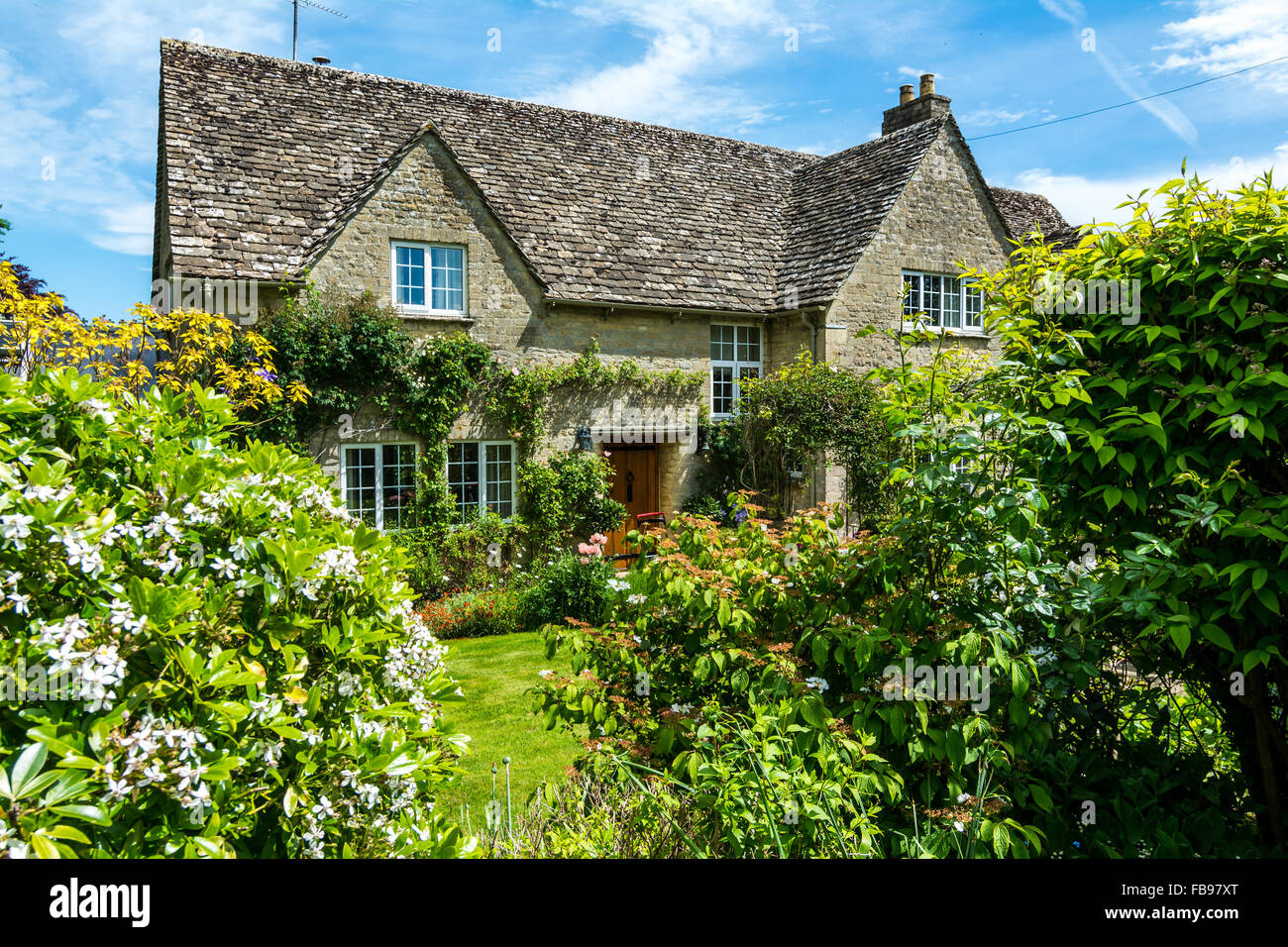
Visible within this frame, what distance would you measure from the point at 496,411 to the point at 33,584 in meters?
12.7

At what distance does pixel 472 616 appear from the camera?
Answer: 12.2 meters

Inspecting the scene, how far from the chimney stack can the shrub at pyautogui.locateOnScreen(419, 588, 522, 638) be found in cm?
1594

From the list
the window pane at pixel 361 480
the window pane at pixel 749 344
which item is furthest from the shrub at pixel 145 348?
the window pane at pixel 749 344

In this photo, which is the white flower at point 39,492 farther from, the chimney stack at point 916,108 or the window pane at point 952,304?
the chimney stack at point 916,108

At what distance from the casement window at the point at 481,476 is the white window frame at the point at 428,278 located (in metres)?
2.48

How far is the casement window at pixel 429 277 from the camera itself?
14195 mm

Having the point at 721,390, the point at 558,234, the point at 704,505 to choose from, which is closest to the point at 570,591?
the point at 704,505

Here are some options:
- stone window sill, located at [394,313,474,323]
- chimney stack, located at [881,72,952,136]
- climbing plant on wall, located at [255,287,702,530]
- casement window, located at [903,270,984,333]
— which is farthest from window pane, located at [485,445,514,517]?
chimney stack, located at [881,72,952,136]

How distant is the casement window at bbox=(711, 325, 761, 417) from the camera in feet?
59.0

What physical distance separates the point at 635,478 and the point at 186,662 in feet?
50.8

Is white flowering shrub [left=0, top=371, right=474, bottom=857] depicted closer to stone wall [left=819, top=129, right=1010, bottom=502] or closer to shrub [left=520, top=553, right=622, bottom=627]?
shrub [left=520, top=553, right=622, bottom=627]

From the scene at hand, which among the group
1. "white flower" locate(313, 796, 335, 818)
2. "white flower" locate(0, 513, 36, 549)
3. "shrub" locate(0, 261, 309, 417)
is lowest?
"white flower" locate(313, 796, 335, 818)

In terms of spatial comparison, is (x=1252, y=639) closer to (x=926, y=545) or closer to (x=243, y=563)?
(x=926, y=545)
